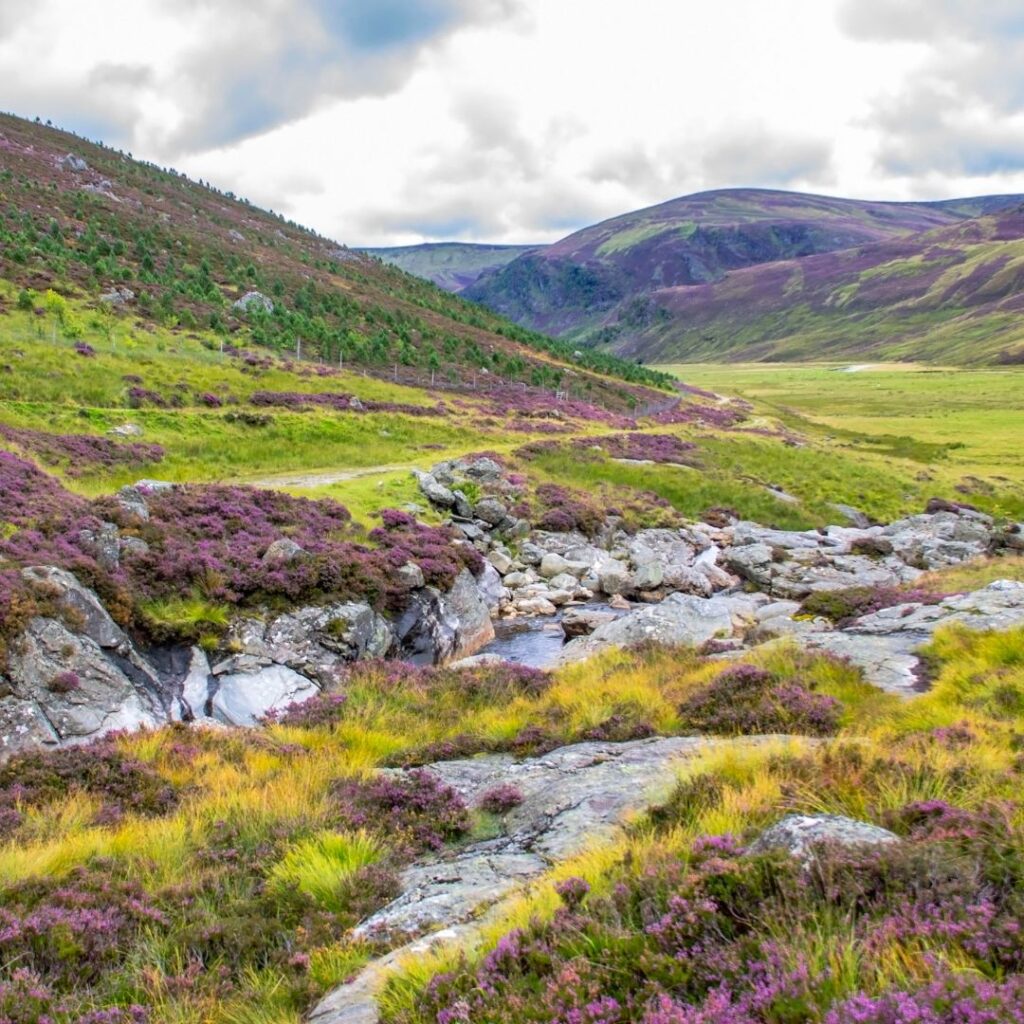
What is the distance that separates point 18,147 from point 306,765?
124750 millimetres

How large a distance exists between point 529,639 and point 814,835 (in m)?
19.0

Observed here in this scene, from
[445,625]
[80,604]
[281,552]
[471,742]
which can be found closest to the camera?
[471,742]

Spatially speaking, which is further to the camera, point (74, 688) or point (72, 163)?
point (72, 163)

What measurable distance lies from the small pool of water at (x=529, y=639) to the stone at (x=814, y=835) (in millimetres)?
15448

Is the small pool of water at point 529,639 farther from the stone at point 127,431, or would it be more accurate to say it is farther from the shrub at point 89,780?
the stone at point 127,431

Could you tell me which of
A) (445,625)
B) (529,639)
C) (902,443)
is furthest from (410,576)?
(902,443)

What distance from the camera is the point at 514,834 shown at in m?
6.64

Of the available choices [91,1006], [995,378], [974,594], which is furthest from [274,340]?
[995,378]

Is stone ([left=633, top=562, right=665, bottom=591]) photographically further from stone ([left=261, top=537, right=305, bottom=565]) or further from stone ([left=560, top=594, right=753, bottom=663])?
stone ([left=261, top=537, right=305, bottom=565])

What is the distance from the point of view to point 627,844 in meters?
5.07

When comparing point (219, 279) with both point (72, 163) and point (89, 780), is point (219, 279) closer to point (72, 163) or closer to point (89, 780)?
point (72, 163)

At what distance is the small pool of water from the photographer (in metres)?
21.2

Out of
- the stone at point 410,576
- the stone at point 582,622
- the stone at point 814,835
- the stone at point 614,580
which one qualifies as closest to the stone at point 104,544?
the stone at point 410,576

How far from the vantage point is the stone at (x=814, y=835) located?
4.16m
